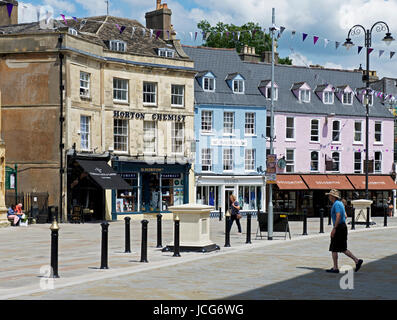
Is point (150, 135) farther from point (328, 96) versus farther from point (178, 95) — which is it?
point (328, 96)

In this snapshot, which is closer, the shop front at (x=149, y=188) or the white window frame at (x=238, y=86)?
the shop front at (x=149, y=188)

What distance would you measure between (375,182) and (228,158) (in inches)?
531

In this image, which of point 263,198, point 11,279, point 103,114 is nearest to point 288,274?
point 11,279

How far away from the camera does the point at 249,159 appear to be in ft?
162

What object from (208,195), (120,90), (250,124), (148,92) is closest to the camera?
(120,90)

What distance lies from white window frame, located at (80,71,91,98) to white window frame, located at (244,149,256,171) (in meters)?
14.1

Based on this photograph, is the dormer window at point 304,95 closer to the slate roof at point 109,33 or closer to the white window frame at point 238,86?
the white window frame at point 238,86

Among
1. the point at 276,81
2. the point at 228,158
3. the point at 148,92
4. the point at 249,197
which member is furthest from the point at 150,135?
the point at 276,81

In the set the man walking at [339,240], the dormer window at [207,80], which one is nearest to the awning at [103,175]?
the dormer window at [207,80]

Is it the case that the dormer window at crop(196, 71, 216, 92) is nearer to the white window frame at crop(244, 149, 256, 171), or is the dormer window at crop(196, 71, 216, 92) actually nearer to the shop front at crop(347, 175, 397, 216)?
the white window frame at crop(244, 149, 256, 171)

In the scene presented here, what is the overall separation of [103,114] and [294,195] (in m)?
18.1

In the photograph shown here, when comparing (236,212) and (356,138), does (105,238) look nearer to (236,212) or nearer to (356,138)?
(236,212)

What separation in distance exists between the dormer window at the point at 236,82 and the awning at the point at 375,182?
11353mm

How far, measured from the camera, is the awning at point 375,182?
177 ft
